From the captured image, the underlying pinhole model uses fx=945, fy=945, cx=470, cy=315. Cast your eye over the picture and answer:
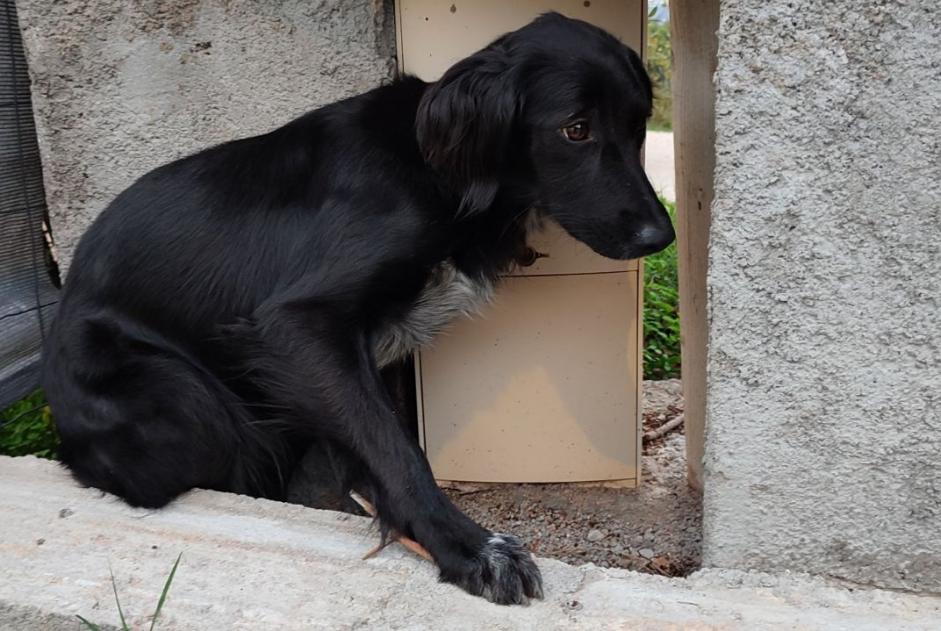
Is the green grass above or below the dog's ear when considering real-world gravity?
below

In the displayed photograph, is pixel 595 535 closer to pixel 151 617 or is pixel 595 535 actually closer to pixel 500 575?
pixel 500 575

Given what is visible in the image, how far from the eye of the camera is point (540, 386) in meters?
2.96

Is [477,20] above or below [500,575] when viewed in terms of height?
above

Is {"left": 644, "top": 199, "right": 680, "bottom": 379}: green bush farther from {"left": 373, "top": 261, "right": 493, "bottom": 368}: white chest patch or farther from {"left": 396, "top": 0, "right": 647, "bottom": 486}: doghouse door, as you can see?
{"left": 373, "top": 261, "right": 493, "bottom": 368}: white chest patch

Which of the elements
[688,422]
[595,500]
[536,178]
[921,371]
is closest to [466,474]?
[595,500]

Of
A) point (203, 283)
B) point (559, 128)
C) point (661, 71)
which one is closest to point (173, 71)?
point (203, 283)

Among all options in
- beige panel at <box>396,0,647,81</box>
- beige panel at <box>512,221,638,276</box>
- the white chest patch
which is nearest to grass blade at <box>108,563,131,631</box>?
the white chest patch

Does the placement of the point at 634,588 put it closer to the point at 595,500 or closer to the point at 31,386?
the point at 595,500

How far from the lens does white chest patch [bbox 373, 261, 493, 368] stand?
8.18 feet

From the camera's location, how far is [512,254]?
2.64m

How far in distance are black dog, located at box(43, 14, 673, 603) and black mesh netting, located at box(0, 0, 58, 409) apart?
0.76m

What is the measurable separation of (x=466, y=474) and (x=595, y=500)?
42 centimetres

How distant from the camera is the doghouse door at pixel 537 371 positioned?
2.82 metres

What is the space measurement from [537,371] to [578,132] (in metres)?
0.88
